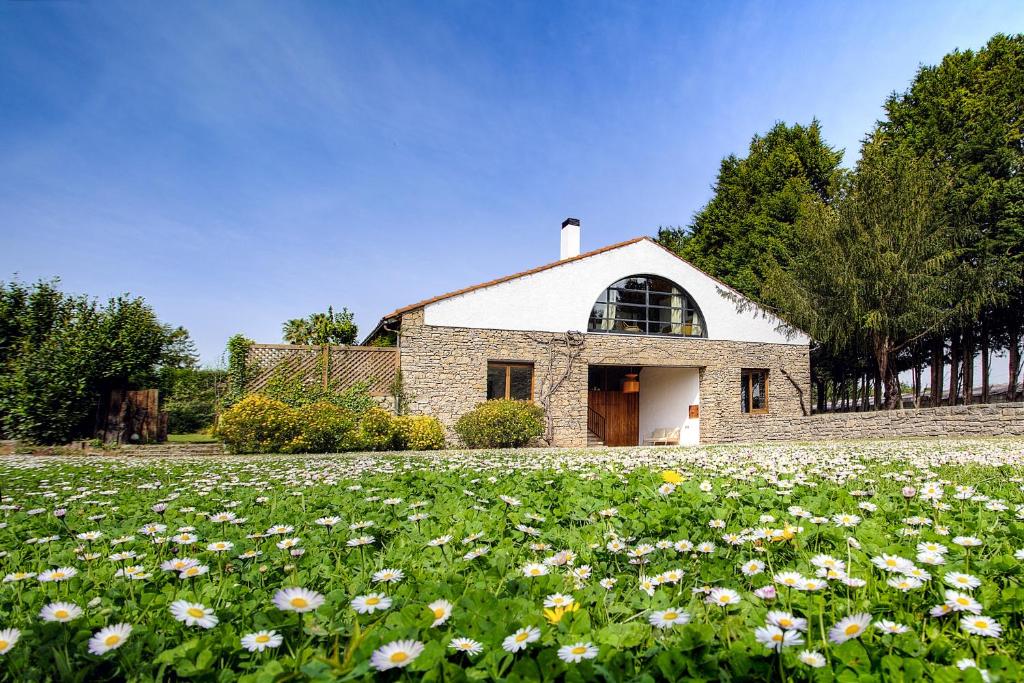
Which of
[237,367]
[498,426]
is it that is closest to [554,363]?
[498,426]

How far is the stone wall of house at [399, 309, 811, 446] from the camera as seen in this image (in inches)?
550

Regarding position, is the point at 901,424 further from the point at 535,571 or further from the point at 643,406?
the point at 535,571

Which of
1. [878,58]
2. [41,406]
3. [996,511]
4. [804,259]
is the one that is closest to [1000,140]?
[804,259]

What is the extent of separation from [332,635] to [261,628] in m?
0.18

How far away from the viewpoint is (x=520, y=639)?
4.02ft

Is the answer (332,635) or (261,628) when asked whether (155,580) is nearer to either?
(261,628)

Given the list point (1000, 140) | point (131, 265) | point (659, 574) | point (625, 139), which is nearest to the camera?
point (659, 574)

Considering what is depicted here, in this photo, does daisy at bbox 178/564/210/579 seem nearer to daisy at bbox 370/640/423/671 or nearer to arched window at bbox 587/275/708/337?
daisy at bbox 370/640/423/671

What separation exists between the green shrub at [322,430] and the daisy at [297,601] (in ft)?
34.0

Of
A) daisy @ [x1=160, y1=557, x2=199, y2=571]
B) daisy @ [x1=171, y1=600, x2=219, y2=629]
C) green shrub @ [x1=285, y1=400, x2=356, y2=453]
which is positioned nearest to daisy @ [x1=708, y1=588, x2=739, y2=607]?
daisy @ [x1=171, y1=600, x2=219, y2=629]

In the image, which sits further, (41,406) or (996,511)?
(41,406)

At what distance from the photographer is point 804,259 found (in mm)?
19594

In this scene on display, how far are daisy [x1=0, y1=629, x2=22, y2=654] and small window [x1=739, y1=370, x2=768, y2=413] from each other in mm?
18068

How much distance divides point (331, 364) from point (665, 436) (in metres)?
10.5
